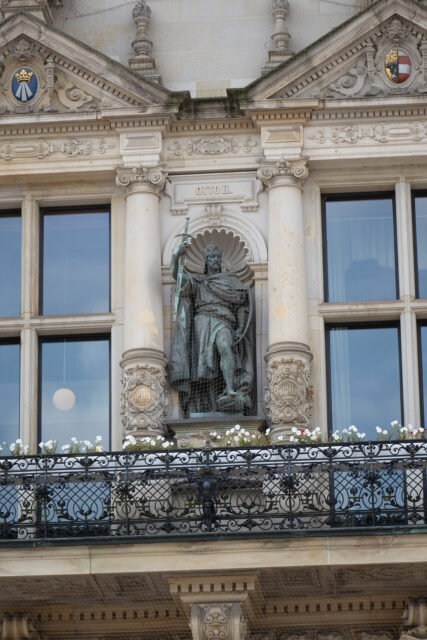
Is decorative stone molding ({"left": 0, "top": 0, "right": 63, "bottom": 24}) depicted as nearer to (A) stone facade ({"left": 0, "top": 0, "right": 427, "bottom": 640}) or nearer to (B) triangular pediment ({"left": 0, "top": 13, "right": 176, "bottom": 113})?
(A) stone facade ({"left": 0, "top": 0, "right": 427, "bottom": 640})

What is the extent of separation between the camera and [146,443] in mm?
18922

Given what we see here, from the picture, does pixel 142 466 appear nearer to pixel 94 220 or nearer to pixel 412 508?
pixel 412 508

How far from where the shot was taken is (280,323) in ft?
64.5

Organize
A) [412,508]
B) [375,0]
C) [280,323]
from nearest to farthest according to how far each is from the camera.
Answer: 1. [412,508]
2. [280,323]
3. [375,0]

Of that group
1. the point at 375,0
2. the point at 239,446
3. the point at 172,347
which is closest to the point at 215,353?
the point at 172,347

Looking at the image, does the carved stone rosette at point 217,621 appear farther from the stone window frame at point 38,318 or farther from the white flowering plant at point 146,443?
the stone window frame at point 38,318

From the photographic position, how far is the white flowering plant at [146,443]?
18828 mm

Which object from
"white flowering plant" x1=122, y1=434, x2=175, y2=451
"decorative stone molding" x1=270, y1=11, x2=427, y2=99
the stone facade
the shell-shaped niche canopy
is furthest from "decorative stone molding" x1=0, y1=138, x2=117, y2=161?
"white flowering plant" x1=122, y1=434, x2=175, y2=451

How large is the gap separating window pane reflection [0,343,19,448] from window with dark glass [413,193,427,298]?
4.42 m

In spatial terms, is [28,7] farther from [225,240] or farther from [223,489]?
[223,489]

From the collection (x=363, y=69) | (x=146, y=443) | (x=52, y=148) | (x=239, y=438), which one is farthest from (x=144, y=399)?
(x=363, y=69)

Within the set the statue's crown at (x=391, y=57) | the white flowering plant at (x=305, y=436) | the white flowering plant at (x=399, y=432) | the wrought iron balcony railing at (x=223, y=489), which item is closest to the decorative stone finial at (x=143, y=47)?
the statue's crown at (x=391, y=57)

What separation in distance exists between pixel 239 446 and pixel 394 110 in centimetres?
456

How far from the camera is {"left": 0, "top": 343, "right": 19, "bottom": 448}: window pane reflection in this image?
2017 centimetres
